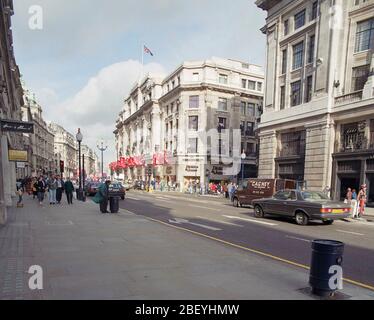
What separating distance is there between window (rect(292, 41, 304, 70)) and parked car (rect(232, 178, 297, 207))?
43.1ft

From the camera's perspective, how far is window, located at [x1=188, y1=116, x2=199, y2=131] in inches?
2137

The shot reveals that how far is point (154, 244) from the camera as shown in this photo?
8227 mm

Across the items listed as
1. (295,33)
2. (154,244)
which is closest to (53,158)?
(295,33)

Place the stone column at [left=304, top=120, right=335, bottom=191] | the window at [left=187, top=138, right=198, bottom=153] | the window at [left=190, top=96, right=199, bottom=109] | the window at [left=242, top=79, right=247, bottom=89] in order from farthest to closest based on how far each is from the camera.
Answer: the window at [left=242, top=79, right=247, bottom=89], the window at [left=190, top=96, right=199, bottom=109], the window at [left=187, top=138, right=198, bottom=153], the stone column at [left=304, top=120, right=335, bottom=191]

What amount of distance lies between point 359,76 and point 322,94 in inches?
115

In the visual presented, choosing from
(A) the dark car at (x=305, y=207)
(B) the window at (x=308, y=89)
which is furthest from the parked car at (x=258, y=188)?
(B) the window at (x=308, y=89)

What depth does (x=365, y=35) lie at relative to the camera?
2336cm

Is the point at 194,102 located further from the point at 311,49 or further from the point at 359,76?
the point at 359,76

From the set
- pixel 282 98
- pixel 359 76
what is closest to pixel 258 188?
pixel 359 76

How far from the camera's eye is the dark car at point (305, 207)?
521 inches

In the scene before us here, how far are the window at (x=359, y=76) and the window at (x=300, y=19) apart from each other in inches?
295

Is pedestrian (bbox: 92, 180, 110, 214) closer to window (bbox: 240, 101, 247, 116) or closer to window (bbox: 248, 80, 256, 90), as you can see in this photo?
window (bbox: 240, 101, 247, 116)

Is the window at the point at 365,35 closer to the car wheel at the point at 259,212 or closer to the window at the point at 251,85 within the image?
the car wheel at the point at 259,212

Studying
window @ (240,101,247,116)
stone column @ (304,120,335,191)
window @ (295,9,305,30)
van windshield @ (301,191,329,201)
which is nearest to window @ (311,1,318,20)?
window @ (295,9,305,30)
